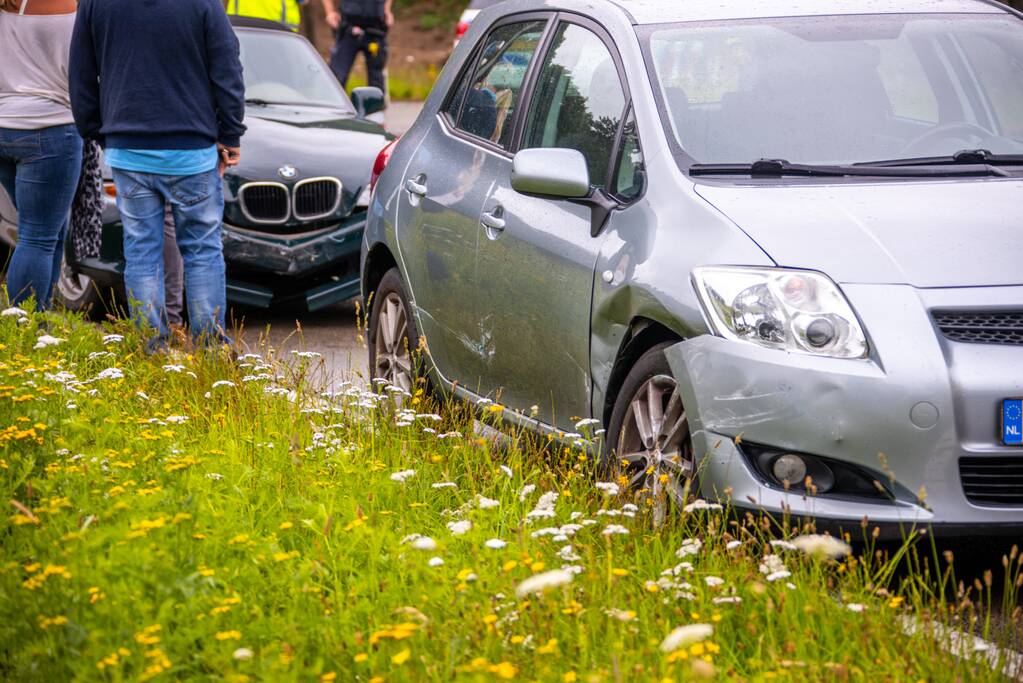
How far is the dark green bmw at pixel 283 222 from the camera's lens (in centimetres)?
909

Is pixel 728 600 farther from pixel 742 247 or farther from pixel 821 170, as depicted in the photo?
pixel 821 170

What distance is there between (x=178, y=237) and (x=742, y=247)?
12.8 ft

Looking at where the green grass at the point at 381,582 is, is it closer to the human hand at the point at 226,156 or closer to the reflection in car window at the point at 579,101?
the reflection in car window at the point at 579,101

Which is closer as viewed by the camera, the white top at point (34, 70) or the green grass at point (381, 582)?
the green grass at point (381, 582)

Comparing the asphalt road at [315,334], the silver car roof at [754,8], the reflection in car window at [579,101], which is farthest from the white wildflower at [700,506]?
the asphalt road at [315,334]

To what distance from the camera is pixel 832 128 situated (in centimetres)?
527

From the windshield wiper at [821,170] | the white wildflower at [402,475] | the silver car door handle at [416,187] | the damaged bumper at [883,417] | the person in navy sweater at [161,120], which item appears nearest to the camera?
the damaged bumper at [883,417]

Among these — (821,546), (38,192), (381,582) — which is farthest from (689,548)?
(38,192)

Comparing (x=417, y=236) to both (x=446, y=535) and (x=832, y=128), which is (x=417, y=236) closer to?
(x=832, y=128)

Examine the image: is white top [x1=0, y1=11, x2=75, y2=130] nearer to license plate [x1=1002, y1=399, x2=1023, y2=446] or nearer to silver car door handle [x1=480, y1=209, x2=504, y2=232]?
silver car door handle [x1=480, y1=209, x2=504, y2=232]

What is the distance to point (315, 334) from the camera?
9484mm

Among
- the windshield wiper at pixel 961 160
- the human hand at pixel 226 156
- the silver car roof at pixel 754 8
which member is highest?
the silver car roof at pixel 754 8

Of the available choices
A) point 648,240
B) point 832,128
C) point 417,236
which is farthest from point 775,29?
point 417,236

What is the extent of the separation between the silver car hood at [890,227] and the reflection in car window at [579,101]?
0.62 m
